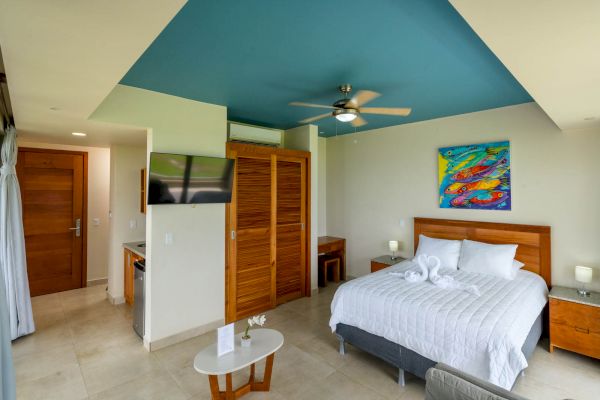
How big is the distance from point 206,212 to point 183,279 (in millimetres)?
798

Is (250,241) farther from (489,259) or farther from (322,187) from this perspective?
(489,259)

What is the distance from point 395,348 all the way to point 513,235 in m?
2.23

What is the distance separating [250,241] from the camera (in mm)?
3938

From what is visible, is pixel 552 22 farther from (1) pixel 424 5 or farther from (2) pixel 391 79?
(2) pixel 391 79

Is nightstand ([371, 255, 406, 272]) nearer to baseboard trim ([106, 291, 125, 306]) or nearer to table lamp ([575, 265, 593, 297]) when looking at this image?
table lamp ([575, 265, 593, 297])

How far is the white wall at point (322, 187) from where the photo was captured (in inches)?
227

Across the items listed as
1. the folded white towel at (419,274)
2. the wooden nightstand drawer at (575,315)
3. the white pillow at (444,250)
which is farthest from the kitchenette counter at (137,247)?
the wooden nightstand drawer at (575,315)

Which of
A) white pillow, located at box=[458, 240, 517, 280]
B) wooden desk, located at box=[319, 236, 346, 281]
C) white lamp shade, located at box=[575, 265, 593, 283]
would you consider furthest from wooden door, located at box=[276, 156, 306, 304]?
white lamp shade, located at box=[575, 265, 593, 283]

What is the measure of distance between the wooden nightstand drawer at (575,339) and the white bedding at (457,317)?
0.26m

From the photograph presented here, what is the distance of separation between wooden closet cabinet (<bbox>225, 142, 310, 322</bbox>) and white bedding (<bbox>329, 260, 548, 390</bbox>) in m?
1.38

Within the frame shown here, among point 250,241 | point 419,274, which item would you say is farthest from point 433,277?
point 250,241

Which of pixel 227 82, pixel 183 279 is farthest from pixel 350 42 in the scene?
pixel 183 279

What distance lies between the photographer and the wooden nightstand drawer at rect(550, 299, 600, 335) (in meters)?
2.73

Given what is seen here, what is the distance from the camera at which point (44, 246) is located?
4.63 metres
